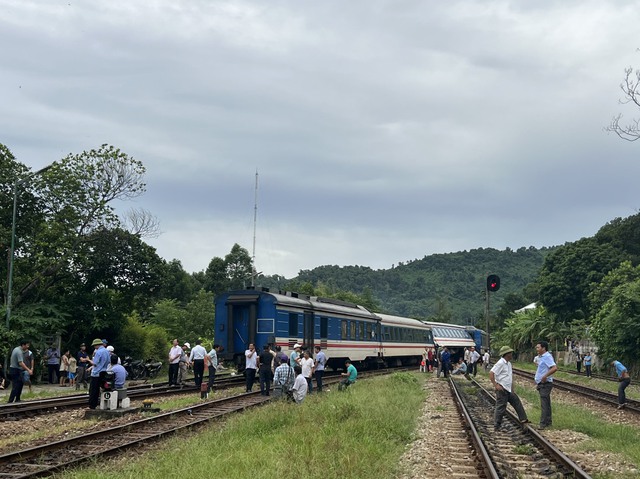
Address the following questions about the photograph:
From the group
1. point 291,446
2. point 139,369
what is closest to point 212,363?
point 139,369

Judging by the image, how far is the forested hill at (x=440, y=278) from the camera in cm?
16075

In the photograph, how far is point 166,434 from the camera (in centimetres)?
1223

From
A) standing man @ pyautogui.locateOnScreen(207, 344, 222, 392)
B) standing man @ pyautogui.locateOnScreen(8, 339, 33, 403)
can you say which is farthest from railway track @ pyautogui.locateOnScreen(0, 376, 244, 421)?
standing man @ pyautogui.locateOnScreen(207, 344, 222, 392)

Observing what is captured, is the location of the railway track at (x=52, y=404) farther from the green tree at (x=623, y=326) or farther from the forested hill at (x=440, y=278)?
the forested hill at (x=440, y=278)

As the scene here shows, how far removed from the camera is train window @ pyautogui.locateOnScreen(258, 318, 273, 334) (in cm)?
2344

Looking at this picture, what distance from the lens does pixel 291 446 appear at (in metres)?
10.4

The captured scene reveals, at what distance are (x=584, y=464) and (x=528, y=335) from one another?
154 feet

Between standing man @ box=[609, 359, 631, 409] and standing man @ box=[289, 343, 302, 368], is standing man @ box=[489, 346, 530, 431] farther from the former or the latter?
standing man @ box=[289, 343, 302, 368]

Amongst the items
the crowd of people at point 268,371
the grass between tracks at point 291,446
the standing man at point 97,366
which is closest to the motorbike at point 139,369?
the crowd of people at point 268,371

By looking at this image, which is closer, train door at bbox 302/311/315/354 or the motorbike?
train door at bbox 302/311/315/354

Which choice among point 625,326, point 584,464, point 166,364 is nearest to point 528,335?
point 625,326

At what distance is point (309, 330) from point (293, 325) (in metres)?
1.51

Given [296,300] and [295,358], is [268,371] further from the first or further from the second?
[296,300]

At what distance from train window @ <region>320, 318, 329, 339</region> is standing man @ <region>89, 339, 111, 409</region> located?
1265 cm
